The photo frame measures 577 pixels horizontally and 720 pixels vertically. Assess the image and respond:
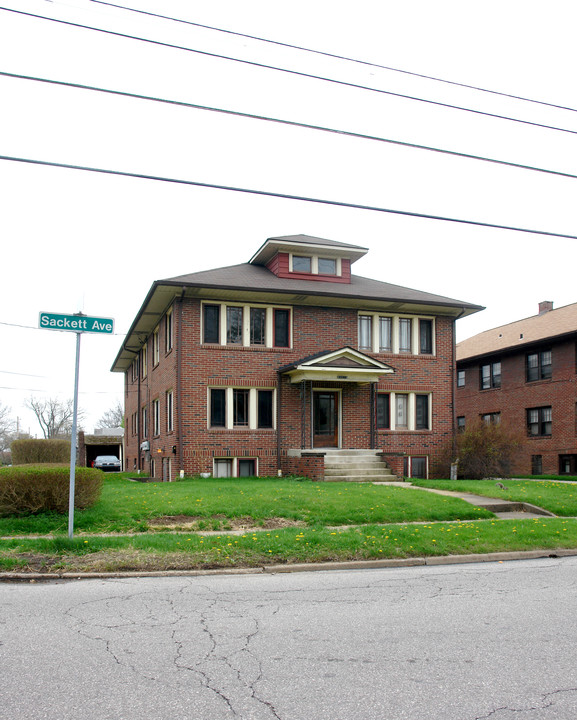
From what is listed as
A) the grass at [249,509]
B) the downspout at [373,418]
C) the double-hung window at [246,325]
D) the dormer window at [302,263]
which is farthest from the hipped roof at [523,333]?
the grass at [249,509]

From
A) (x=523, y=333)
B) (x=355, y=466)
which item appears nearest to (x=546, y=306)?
(x=523, y=333)

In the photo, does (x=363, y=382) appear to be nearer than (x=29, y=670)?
No

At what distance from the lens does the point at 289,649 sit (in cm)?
540

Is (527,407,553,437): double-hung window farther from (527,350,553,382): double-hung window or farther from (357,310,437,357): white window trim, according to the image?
(357,310,437,357): white window trim

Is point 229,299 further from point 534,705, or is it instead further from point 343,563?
point 534,705

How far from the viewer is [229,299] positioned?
2261cm

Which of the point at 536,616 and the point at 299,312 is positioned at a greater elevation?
the point at 299,312

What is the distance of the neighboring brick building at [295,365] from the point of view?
22.0 metres

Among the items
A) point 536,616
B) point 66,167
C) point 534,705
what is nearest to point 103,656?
point 534,705

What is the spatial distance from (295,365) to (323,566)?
12664 millimetres

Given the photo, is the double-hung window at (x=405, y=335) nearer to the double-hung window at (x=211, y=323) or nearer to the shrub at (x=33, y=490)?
the double-hung window at (x=211, y=323)

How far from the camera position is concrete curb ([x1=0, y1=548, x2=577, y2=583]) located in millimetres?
8328

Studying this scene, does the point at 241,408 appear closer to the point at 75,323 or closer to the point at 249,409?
the point at 249,409

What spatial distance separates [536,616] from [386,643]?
1844 mm
